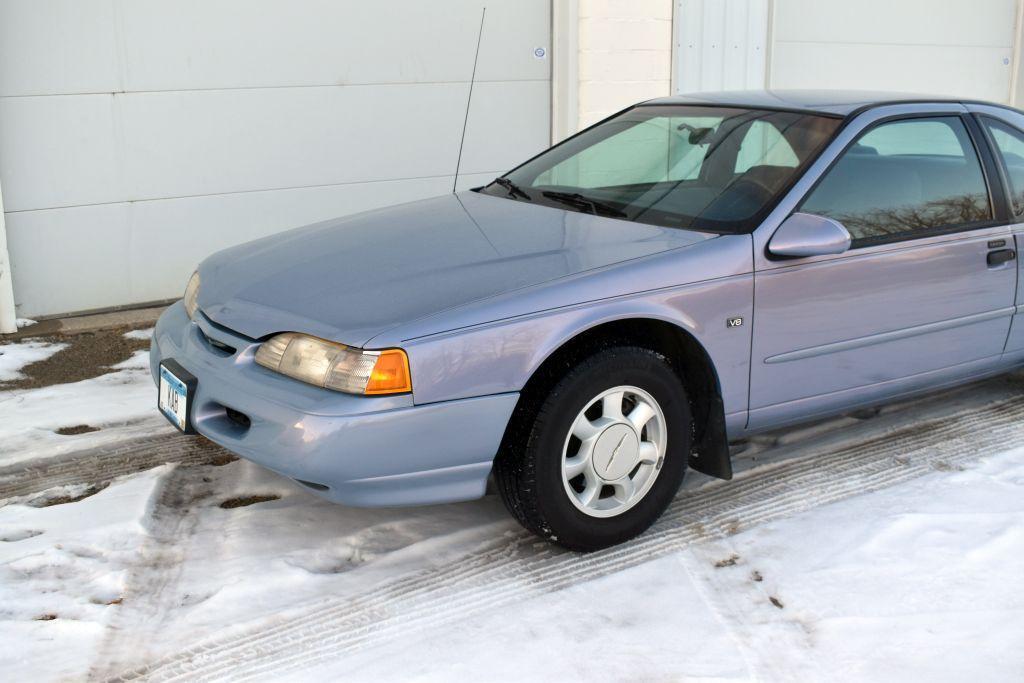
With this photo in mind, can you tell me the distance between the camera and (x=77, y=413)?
185 inches

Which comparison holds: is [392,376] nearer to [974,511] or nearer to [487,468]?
[487,468]

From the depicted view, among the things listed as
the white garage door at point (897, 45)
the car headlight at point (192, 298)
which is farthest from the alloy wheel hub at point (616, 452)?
the white garage door at point (897, 45)

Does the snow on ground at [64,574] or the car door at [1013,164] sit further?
the car door at [1013,164]

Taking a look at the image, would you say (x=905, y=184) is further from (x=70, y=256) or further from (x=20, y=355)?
(x=70, y=256)

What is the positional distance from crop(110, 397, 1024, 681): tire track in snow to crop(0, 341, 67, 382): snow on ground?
2.92m

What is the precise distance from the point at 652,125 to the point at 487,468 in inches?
76.5

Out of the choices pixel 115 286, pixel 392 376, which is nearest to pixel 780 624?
pixel 392 376

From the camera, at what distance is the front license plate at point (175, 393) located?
334 centimetres

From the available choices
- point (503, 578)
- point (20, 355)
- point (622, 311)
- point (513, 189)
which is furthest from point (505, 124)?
point (503, 578)

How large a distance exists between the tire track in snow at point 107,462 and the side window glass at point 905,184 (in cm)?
245

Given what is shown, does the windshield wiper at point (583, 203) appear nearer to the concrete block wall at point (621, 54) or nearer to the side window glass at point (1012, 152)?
the side window glass at point (1012, 152)

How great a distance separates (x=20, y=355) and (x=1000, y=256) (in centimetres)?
457

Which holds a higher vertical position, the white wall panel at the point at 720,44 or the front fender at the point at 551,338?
the white wall panel at the point at 720,44

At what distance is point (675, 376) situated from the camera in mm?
3410
